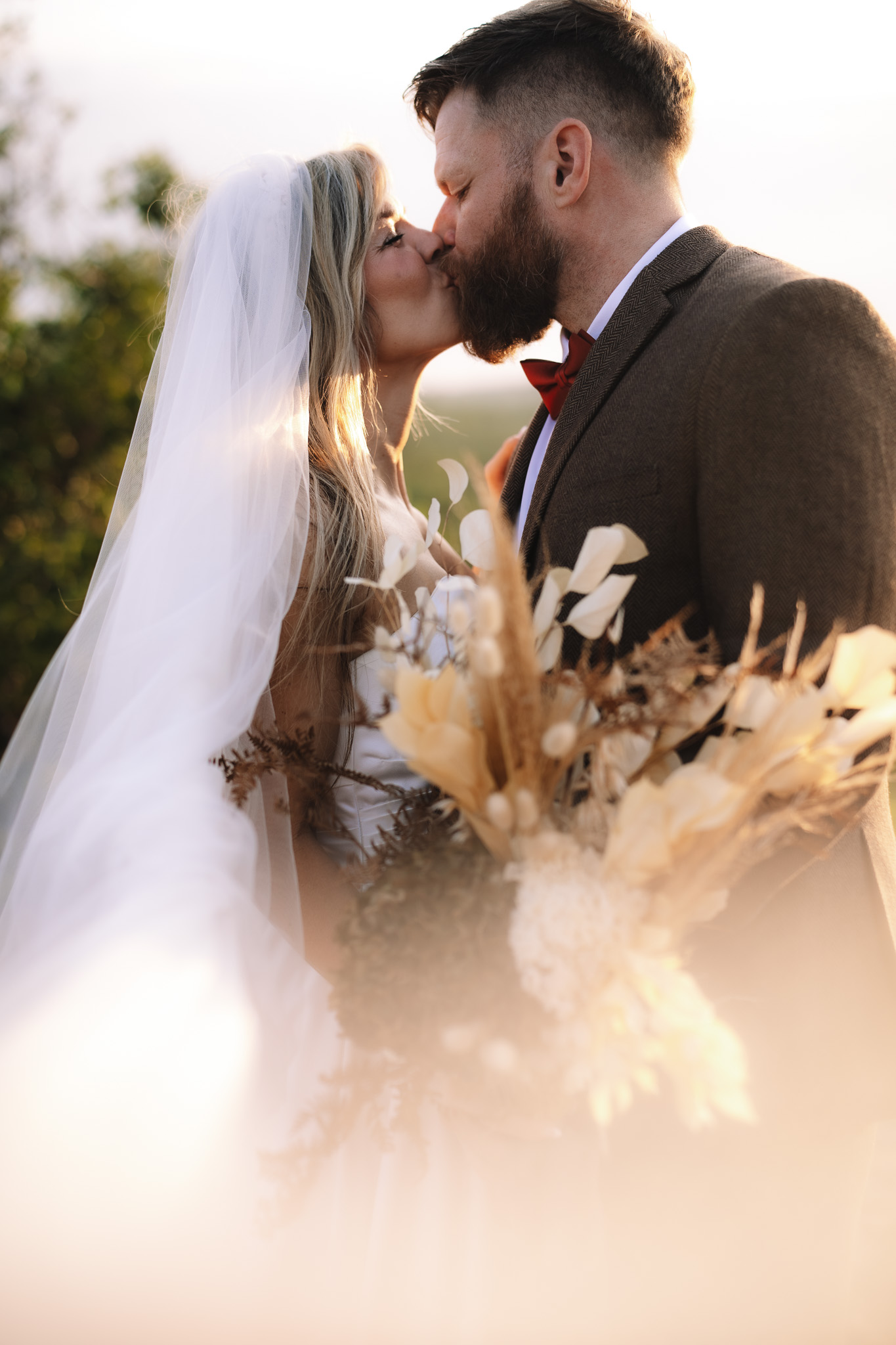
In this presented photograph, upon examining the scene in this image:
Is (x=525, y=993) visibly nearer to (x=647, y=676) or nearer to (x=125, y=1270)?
(x=647, y=676)

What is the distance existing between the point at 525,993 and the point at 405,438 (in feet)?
7.09

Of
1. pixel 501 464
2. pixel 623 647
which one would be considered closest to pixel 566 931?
pixel 623 647

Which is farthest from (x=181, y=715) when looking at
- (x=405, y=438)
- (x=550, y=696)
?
(x=405, y=438)

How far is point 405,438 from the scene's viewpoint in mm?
3104

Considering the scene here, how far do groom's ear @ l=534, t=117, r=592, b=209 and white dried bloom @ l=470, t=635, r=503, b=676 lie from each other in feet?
5.75

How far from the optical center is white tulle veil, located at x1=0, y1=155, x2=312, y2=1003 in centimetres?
171

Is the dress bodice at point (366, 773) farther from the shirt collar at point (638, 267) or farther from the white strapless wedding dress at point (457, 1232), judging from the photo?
the shirt collar at point (638, 267)

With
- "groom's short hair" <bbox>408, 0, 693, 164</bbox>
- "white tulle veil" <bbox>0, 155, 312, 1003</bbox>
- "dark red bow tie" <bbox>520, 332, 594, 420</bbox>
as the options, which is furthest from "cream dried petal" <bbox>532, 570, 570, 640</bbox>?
"groom's short hair" <bbox>408, 0, 693, 164</bbox>

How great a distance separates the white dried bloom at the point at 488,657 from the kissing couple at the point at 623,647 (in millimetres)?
301

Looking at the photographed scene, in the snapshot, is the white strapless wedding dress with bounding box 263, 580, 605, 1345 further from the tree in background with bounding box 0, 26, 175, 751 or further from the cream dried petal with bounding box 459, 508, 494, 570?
the tree in background with bounding box 0, 26, 175, 751

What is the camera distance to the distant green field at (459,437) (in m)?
2.93

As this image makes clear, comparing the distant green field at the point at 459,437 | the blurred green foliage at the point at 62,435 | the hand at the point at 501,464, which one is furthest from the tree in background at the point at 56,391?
the hand at the point at 501,464

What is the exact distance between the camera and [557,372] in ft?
8.67

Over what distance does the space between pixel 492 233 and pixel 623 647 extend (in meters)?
1.24
